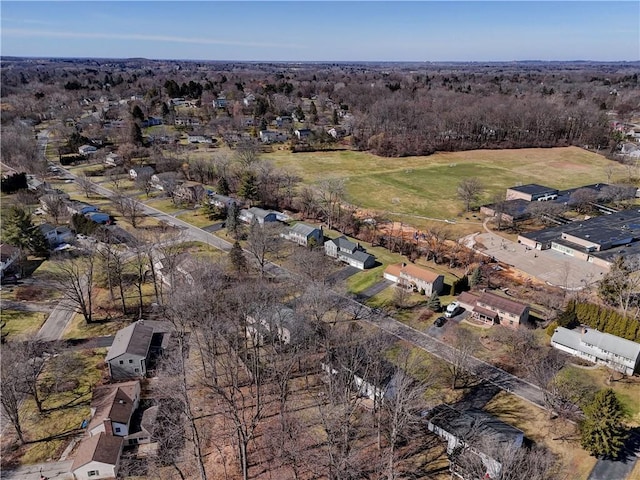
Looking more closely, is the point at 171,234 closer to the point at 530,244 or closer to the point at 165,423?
the point at 165,423

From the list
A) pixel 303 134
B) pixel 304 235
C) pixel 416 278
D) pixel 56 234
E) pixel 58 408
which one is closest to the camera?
pixel 58 408

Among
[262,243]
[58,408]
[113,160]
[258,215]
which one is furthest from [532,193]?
[113,160]

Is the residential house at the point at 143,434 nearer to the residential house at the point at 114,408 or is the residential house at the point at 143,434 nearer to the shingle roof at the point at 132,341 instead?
the residential house at the point at 114,408

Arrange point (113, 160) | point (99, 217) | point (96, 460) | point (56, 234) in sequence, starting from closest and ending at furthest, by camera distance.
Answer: point (96, 460) < point (56, 234) < point (99, 217) < point (113, 160)

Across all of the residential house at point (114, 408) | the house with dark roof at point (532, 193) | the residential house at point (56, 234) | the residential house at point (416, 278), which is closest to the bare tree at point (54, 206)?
the residential house at point (56, 234)

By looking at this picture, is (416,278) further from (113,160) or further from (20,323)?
(113,160)

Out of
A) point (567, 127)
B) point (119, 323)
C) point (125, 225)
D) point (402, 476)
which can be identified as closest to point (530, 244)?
point (402, 476)
